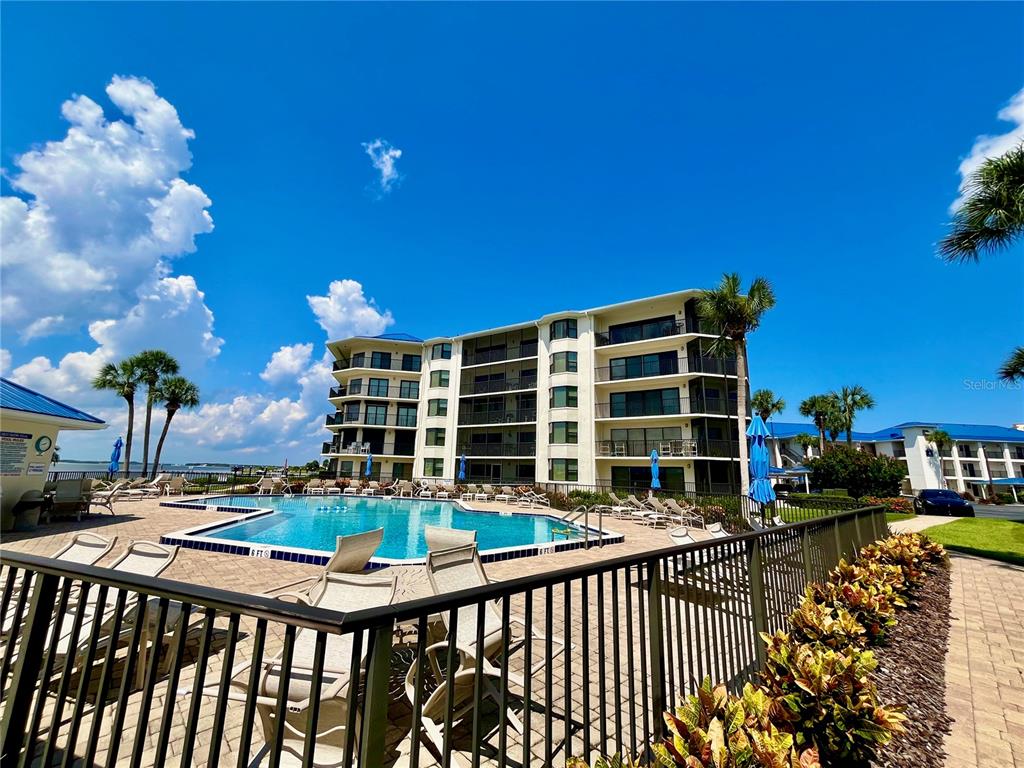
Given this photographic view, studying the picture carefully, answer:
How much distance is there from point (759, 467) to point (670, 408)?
13.7 meters

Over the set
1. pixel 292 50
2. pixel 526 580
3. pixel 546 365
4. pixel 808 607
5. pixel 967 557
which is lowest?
pixel 967 557

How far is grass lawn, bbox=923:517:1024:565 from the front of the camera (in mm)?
10539

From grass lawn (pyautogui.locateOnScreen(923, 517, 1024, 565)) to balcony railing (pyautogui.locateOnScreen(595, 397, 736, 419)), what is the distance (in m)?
11.0

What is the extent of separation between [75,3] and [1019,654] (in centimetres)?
1875

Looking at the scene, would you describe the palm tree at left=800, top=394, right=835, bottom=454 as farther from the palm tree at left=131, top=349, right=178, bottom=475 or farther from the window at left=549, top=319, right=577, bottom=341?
the palm tree at left=131, top=349, right=178, bottom=475

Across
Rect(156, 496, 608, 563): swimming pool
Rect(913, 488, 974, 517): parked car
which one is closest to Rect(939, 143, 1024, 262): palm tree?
Rect(156, 496, 608, 563): swimming pool

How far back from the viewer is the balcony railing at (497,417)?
105 feet

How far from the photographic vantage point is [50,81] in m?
10.6

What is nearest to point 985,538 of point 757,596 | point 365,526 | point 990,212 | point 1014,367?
point 1014,367

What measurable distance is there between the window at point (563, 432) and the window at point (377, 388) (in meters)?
16.5

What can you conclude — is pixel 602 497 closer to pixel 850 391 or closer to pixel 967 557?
pixel 967 557

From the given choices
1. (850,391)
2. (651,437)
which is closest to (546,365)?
(651,437)

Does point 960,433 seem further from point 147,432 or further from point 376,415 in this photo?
point 147,432

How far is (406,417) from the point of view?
37.5m
